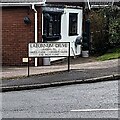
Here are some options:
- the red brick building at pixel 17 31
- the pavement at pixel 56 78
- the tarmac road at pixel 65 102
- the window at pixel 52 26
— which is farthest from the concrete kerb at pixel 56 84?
the window at pixel 52 26

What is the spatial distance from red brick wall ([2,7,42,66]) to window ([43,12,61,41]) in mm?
530

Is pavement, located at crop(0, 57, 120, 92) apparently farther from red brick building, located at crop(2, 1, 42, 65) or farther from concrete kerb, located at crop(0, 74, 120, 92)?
red brick building, located at crop(2, 1, 42, 65)

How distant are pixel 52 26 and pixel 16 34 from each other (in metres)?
2.14

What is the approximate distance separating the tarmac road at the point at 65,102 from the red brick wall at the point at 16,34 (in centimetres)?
745

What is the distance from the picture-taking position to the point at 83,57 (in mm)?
23719

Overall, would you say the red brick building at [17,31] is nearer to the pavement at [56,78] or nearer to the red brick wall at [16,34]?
the red brick wall at [16,34]

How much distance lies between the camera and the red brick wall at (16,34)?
19812 mm

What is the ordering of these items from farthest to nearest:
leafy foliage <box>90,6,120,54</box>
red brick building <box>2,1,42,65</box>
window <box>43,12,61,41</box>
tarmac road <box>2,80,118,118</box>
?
leafy foliage <box>90,6,120,54</box> < window <box>43,12,61,41</box> < red brick building <box>2,1,42,65</box> < tarmac road <box>2,80,118,118</box>

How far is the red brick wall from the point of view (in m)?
19.8

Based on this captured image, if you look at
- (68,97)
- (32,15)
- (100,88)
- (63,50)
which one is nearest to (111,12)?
(32,15)

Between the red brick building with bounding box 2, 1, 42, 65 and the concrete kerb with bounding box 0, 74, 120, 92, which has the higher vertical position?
the red brick building with bounding box 2, 1, 42, 65

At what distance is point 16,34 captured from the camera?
20.0 metres

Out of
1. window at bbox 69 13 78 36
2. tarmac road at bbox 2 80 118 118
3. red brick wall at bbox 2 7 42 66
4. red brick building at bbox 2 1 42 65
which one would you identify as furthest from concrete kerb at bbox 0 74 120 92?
window at bbox 69 13 78 36

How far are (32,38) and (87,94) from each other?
9278 millimetres
